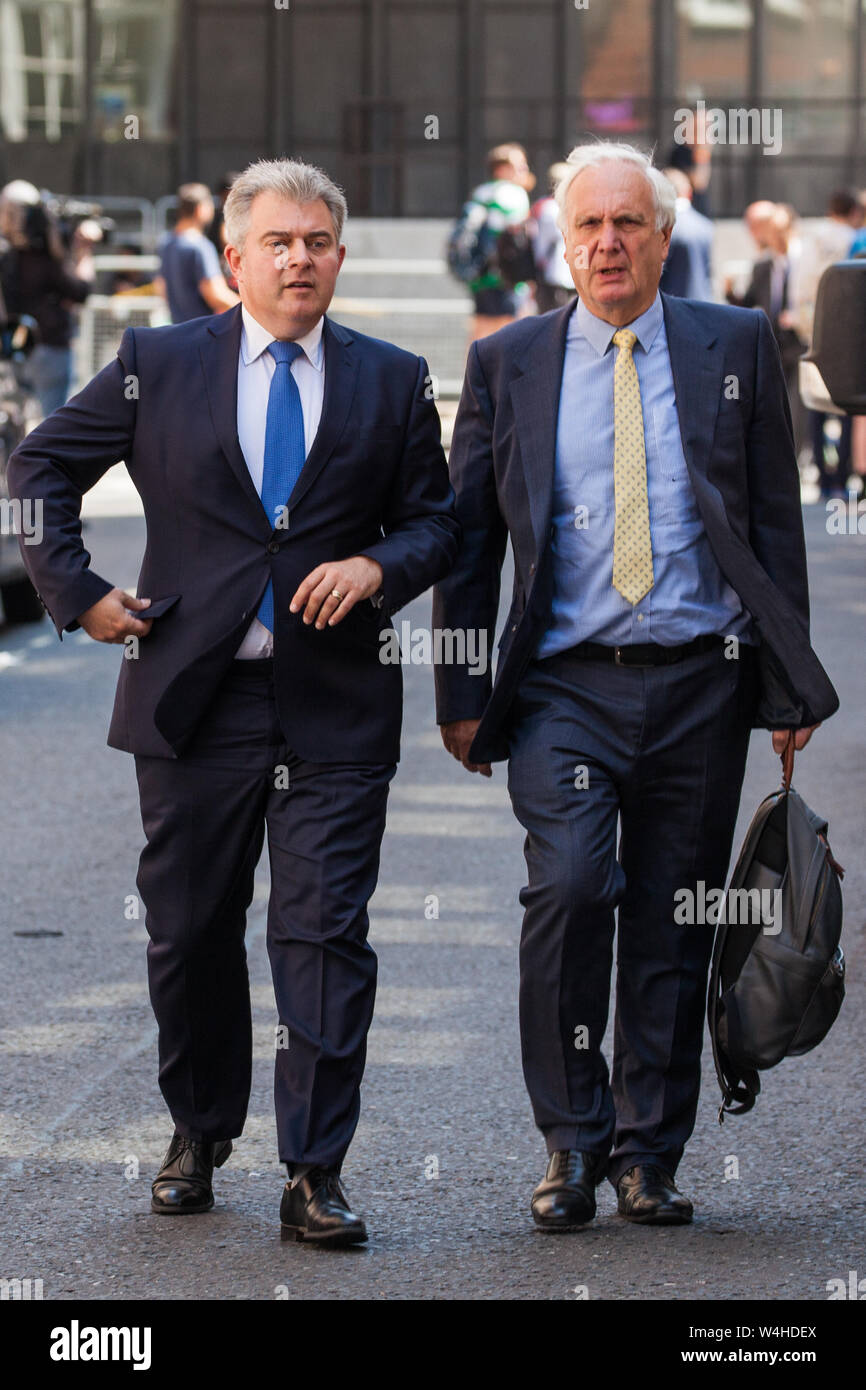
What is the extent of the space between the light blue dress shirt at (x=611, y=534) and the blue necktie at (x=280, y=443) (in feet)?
1.64

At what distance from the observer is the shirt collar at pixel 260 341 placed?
4566mm

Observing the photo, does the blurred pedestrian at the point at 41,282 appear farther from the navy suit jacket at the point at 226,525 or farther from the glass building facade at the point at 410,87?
the glass building facade at the point at 410,87

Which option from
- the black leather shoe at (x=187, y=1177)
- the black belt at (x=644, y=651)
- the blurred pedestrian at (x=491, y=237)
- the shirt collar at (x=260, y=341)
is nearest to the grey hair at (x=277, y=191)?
the shirt collar at (x=260, y=341)

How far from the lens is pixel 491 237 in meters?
19.0

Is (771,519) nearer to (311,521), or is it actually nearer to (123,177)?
(311,521)

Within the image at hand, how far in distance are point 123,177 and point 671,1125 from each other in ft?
110

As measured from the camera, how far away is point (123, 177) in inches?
1447

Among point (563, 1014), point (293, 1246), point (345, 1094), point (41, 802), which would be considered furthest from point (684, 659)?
point (41, 802)

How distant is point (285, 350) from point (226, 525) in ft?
1.17

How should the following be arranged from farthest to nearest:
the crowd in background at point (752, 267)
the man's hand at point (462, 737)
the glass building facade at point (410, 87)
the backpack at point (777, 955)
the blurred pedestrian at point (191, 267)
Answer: the glass building facade at point (410, 87), the crowd in background at point (752, 267), the blurred pedestrian at point (191, 267), the man's hand at point (462, 737), the backpack at point (777, 955)

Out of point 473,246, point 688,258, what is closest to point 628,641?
point 688,258

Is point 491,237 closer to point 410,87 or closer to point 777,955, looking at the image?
point 777,955

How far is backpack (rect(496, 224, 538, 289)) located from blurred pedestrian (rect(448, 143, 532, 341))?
0.32 feet
